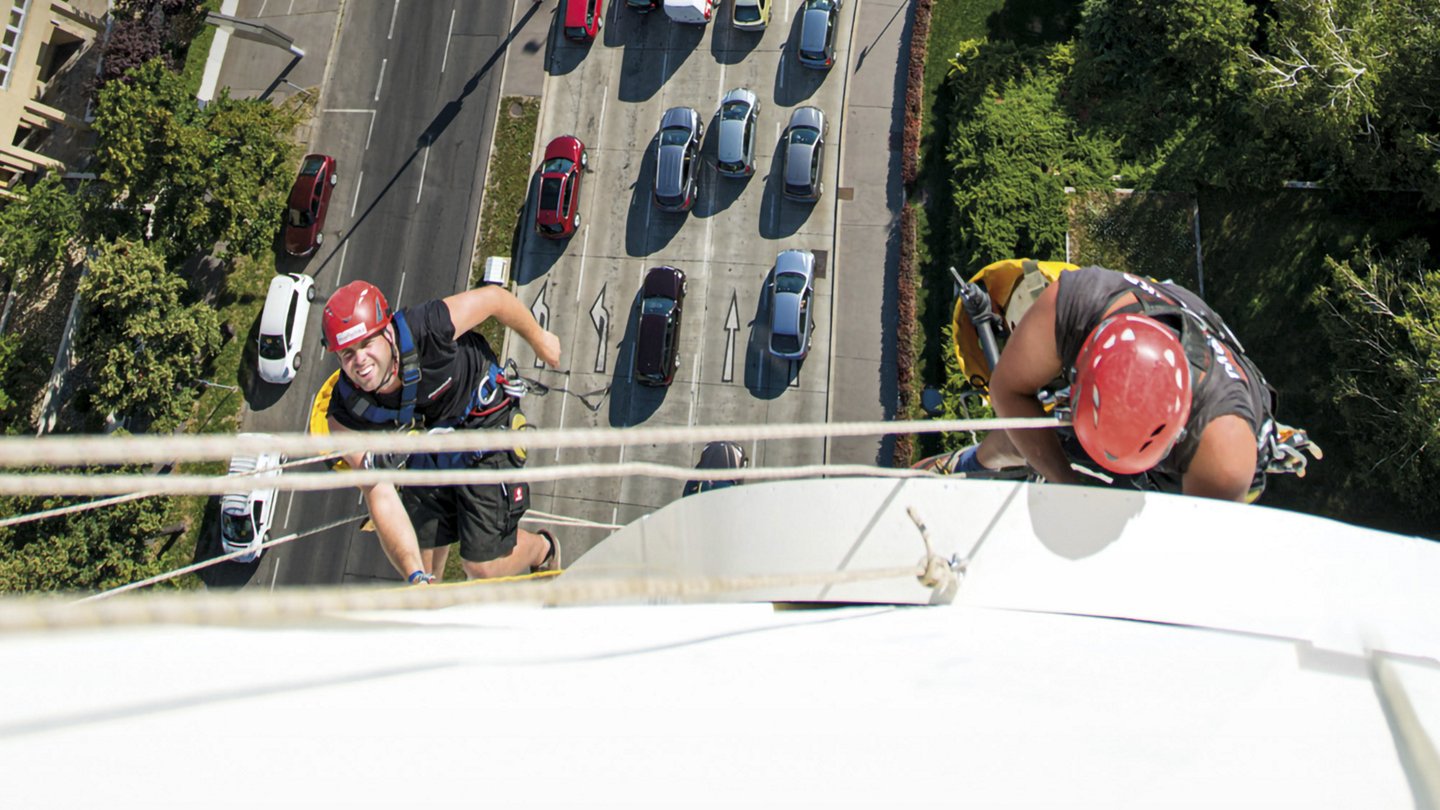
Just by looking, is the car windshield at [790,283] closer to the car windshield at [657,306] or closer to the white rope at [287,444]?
the car windshield at [657,306]

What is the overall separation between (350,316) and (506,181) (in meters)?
16.3

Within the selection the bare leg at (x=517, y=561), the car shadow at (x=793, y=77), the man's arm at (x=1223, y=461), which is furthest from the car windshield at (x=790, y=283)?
the man's arm at (x=1223, y=461)

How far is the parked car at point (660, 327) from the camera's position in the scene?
70.9 feet

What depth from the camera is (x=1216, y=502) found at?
5.27 metres

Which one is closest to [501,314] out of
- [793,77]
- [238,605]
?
[238,605]

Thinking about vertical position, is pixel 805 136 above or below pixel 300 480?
above

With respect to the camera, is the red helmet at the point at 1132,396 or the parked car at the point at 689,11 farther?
the parked car at the point at 689,11

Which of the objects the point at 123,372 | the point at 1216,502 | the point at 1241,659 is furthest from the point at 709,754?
the point at 123,372

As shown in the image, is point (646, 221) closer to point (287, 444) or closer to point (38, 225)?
point (38, 225)

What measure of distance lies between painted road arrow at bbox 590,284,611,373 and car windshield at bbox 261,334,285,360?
347 inches

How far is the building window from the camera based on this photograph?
24172 mm

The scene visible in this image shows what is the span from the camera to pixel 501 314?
1041cm

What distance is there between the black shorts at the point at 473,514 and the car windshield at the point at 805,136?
515 inches

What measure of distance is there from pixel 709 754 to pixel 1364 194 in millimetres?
21522
